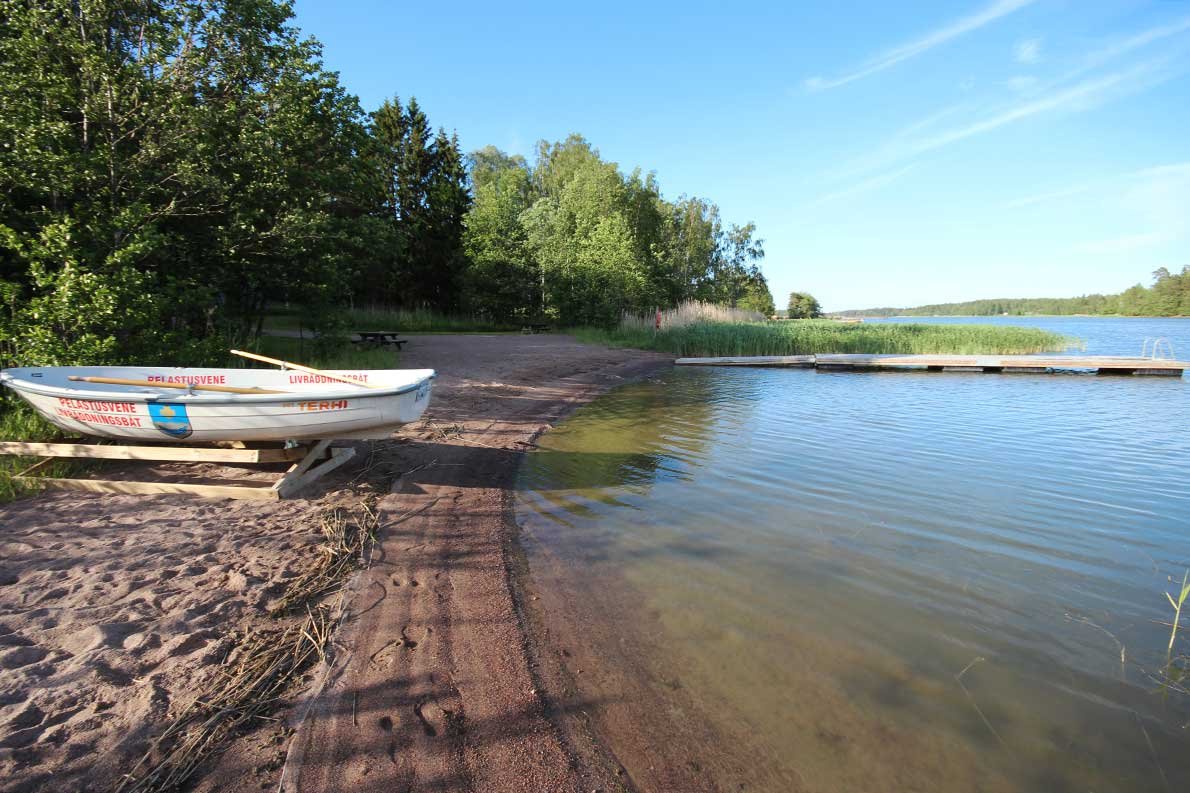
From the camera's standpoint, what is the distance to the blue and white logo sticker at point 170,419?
470cm

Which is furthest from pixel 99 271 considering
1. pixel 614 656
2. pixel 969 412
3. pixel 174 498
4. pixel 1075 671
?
pixel 969 412

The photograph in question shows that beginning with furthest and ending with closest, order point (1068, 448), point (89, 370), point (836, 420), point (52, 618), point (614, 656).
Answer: point (836, 420) < point (1068, 448) < point (89, 370) < point (614, 656) < point (52, 618)

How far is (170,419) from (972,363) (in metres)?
23.6

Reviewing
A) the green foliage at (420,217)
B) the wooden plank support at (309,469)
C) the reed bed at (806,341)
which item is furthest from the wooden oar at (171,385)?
the green foliage at (420,217)

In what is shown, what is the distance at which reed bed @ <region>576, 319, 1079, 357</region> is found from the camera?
2367cm

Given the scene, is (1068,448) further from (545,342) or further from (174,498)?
(545,342)

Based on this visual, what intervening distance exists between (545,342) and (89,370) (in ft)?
56.5

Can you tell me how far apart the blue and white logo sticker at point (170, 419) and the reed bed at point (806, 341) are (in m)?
20.3

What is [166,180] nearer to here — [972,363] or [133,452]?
[133,452]

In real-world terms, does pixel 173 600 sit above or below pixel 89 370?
below

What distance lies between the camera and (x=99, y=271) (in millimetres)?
6078

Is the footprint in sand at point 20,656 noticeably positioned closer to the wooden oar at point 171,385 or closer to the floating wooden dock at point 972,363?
the wooden oar at point 171,385

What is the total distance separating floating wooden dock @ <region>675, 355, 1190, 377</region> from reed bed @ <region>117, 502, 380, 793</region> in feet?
60.7

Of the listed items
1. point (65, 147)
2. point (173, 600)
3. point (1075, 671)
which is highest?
point (65, 147)
